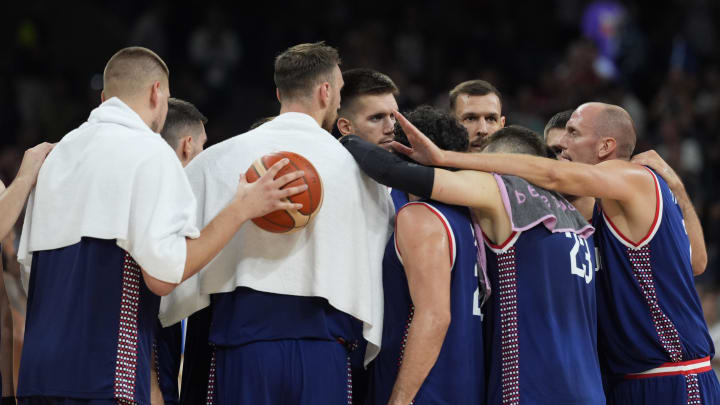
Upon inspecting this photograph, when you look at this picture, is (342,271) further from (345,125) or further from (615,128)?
(615,128)

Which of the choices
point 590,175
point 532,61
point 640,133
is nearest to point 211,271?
point 590,175

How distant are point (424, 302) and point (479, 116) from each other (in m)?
2.91

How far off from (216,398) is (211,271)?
699 mm

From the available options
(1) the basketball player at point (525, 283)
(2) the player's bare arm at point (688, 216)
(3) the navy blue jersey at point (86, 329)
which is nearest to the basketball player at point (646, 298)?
(2) the player's bare arm at point (688, 216)

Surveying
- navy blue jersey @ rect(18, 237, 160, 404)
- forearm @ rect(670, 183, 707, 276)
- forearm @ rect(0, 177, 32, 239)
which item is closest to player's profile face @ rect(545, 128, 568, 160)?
forearm @ rect(670, 183, 707, 276)

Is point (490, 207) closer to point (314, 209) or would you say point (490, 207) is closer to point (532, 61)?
point (314, 209)

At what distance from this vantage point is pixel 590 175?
17.4 ft

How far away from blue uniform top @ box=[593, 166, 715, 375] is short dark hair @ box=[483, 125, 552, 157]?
2.11 feet

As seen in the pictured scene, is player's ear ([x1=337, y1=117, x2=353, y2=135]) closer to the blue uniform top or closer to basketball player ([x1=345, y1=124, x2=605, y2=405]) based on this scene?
basketball player ([x1=345, y1=124, x2=605, y2=405])

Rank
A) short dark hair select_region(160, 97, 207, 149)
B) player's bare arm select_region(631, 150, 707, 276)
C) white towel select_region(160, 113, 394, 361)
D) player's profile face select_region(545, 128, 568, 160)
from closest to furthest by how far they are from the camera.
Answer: white towel select_region(160, 113, 394, 361), short dark hair select_region(160, 97, 207, 149), player's bare arm select_region(631, 150, 707, 276), player's profile face select_region(545, 128, 568, 160)

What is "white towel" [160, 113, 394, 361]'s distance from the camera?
488 centimetres

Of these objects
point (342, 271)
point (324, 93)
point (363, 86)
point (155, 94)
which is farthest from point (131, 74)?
point (363, 86)

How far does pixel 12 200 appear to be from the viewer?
466 cm

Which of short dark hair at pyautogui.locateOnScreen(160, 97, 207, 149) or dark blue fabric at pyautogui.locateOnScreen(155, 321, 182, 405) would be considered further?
short dark hair at pyautogui.locateOnScreen(160, 97, 207, 149)
